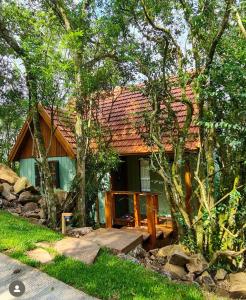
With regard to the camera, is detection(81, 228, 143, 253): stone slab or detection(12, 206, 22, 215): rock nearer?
detection(81, 228, 143, 253): stone slab

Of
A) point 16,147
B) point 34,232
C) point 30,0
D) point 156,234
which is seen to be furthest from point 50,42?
point 16,147

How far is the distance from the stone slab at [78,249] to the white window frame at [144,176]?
629 cm

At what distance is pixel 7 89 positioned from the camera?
11.6m

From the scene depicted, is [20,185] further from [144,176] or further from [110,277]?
[110,277]

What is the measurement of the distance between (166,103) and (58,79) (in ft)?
8.91

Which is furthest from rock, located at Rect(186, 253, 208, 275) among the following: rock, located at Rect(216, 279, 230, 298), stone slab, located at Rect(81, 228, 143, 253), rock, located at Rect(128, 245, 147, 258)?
stone slab, located at Rect(81, 228, 143, 253)

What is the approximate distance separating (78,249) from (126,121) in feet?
23.3

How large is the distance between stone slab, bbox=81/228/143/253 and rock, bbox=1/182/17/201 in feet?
16.4

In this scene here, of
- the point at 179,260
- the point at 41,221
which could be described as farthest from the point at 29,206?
the point at 179,260

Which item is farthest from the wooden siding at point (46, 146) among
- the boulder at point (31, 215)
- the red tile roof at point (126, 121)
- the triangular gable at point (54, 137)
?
the boulder at point (31, 215)

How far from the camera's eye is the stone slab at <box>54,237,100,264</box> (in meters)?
5.74

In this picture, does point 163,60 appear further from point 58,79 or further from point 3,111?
point 3,111

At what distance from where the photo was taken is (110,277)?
16.1ft

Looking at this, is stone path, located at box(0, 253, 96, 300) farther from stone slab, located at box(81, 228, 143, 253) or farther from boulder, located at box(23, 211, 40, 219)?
boulder, located at box(23, 211, 40, 219)
